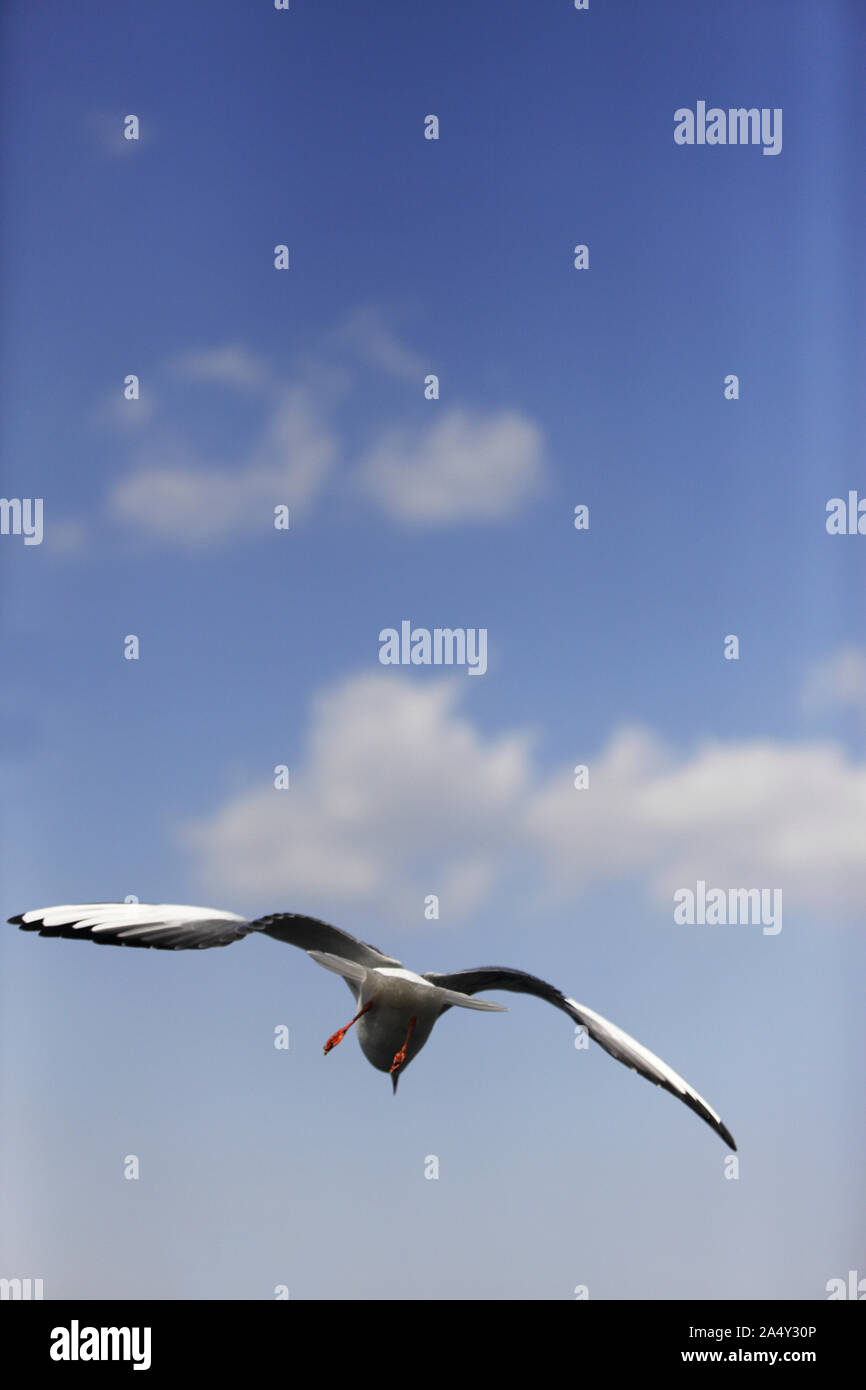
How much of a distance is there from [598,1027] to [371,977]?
1.19ft

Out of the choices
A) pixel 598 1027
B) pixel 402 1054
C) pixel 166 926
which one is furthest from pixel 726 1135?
pixel 166 926

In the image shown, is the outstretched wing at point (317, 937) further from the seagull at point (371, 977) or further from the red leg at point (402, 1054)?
the red leg at point (402, 1054)

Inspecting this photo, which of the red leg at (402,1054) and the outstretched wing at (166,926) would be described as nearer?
the outstretched wing at (166,926)

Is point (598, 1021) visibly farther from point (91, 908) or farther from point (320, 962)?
point (91, 908)

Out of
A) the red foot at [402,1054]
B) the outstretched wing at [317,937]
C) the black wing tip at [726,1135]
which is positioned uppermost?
the outstretched wing at [317,937]

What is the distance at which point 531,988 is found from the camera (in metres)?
1.88

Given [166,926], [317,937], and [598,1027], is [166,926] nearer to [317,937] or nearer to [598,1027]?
[317,937]

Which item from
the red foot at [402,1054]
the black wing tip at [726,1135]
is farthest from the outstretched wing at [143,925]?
the black wing tip at [726,1135]

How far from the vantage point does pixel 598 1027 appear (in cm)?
176

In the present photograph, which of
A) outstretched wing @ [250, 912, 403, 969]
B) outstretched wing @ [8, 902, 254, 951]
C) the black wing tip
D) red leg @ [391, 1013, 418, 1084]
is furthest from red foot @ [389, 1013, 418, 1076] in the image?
the black wing tip

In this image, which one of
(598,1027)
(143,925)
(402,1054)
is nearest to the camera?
(143,925)

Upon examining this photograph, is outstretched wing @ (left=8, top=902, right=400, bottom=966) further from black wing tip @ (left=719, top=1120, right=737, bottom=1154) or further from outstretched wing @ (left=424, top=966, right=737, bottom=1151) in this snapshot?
black wing tip @ (left=719, top=1120, right=737, bottom=1154)

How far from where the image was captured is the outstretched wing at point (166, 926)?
5.26 feet
